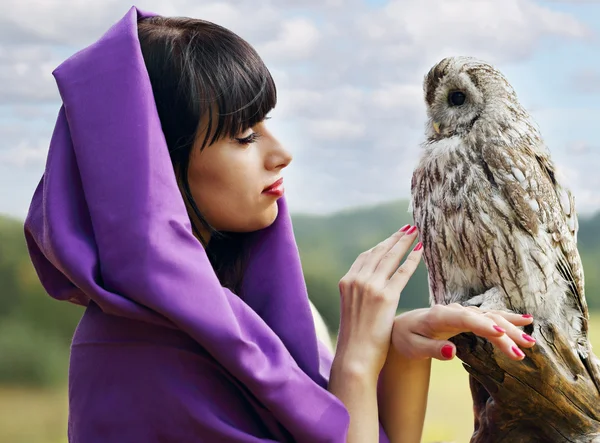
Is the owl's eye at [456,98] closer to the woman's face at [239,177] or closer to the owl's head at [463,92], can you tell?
the owl's head at [463,92]

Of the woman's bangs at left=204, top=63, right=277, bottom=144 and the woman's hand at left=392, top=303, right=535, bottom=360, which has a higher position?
the woman's bangs at left=204, top=63, right=277, bottom=144

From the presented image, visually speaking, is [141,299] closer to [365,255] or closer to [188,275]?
[188,275]

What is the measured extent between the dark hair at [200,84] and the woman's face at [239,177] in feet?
0.03

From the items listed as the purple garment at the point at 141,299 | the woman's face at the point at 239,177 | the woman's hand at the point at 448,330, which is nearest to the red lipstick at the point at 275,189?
the woman's face at the point at 239,177

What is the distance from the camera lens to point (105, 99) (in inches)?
34.3

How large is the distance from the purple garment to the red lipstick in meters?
0.12

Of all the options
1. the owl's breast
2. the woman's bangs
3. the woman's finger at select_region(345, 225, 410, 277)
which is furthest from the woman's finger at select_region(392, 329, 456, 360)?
the woman's bangs

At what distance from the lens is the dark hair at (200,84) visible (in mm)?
895

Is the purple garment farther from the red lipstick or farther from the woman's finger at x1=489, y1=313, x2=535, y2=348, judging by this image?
the woman's finger at x1=489, y1=313, x2=535, y2=348

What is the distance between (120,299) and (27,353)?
7.67 feet

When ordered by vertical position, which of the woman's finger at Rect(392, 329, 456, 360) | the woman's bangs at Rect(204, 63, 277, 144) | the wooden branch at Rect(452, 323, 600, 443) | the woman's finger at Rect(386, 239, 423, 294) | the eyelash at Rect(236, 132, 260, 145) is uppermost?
the woman's bangs at Rect(204, 63, 277, 144)

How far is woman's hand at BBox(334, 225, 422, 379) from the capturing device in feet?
3.08

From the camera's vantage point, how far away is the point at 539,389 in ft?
3.53

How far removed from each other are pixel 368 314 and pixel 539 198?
1.22 ft
